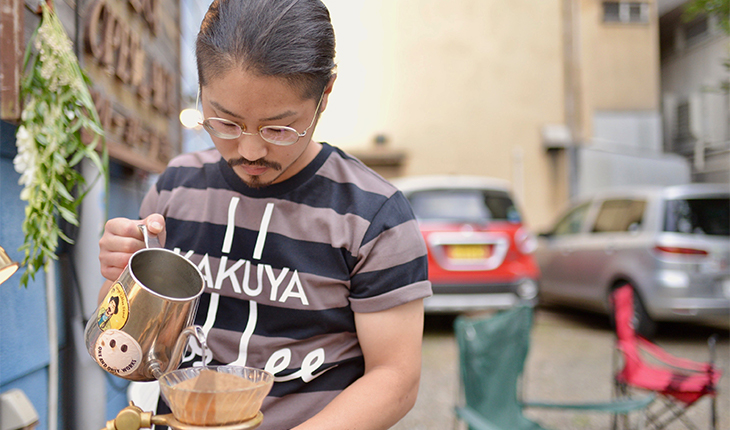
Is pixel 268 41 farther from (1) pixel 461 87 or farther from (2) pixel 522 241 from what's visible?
(1) pixel 461 87

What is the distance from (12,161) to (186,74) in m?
2.44

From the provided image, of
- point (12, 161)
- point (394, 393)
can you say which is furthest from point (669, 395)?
point (12, 161)

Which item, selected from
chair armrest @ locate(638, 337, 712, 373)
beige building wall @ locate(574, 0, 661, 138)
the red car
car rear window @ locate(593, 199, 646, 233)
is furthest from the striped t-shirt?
beige building wall @ locate(574, 0, 661, 138)

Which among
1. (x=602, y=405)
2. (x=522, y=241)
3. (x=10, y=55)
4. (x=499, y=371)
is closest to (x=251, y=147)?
(x=10, y=55)

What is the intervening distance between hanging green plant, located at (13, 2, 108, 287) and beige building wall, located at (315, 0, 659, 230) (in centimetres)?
985

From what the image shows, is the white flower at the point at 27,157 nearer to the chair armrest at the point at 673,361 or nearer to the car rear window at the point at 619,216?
the chair armrest at the point at 673,361

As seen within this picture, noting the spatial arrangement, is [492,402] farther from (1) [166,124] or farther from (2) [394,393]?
(1) [166,124]

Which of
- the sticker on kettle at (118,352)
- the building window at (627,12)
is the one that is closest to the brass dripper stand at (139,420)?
the sticker on kettle at (118,352)

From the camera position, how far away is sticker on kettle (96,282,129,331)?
3.01 feet

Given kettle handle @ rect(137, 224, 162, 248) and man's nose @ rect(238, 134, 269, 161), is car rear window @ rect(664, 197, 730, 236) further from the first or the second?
kettle handle @ rect(137, 224, 162, 248)

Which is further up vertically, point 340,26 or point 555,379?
point 340,26

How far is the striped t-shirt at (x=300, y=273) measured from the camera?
3.82ft

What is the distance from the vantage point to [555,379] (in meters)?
4.55

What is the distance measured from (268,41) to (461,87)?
35.0ft
